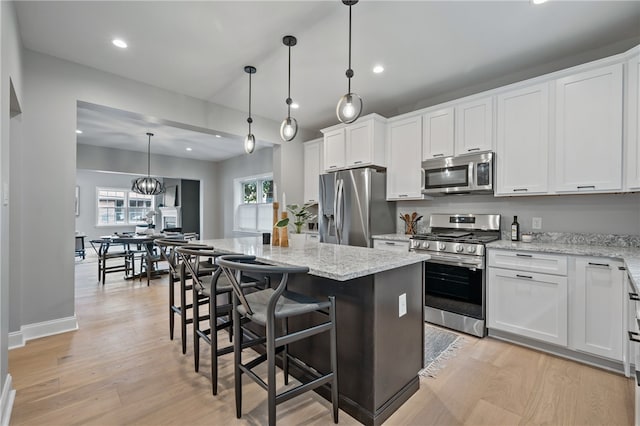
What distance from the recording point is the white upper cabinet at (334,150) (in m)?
4.37

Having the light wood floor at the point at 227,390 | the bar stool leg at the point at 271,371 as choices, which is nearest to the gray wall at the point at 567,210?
the light wood floor at the point at 227,390

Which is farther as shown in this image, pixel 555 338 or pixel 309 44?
pixel 309 44

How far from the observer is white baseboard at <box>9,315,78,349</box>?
2.67 meters


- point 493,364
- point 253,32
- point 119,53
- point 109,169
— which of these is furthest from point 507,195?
point 109,169

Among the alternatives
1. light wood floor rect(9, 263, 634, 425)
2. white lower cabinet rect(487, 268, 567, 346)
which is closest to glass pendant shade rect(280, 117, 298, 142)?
light wood floor rect(9, 263, 634, 425)

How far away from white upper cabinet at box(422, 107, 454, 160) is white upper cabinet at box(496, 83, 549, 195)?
0.50 metres

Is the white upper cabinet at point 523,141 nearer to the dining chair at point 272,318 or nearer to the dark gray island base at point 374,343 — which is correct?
the dark gray island base at point 374,343

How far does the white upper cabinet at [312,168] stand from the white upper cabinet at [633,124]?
3.56 m

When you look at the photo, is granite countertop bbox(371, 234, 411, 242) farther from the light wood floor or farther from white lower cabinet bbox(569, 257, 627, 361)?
white lower cabinet bbox(569, 257, 627, 361)

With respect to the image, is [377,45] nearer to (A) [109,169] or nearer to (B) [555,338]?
(B) [555,338]

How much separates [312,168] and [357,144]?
3.78 ft

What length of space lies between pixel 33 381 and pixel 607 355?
4194 mm

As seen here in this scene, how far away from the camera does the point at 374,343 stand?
1.66m

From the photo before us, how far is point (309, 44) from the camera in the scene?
109 inches
